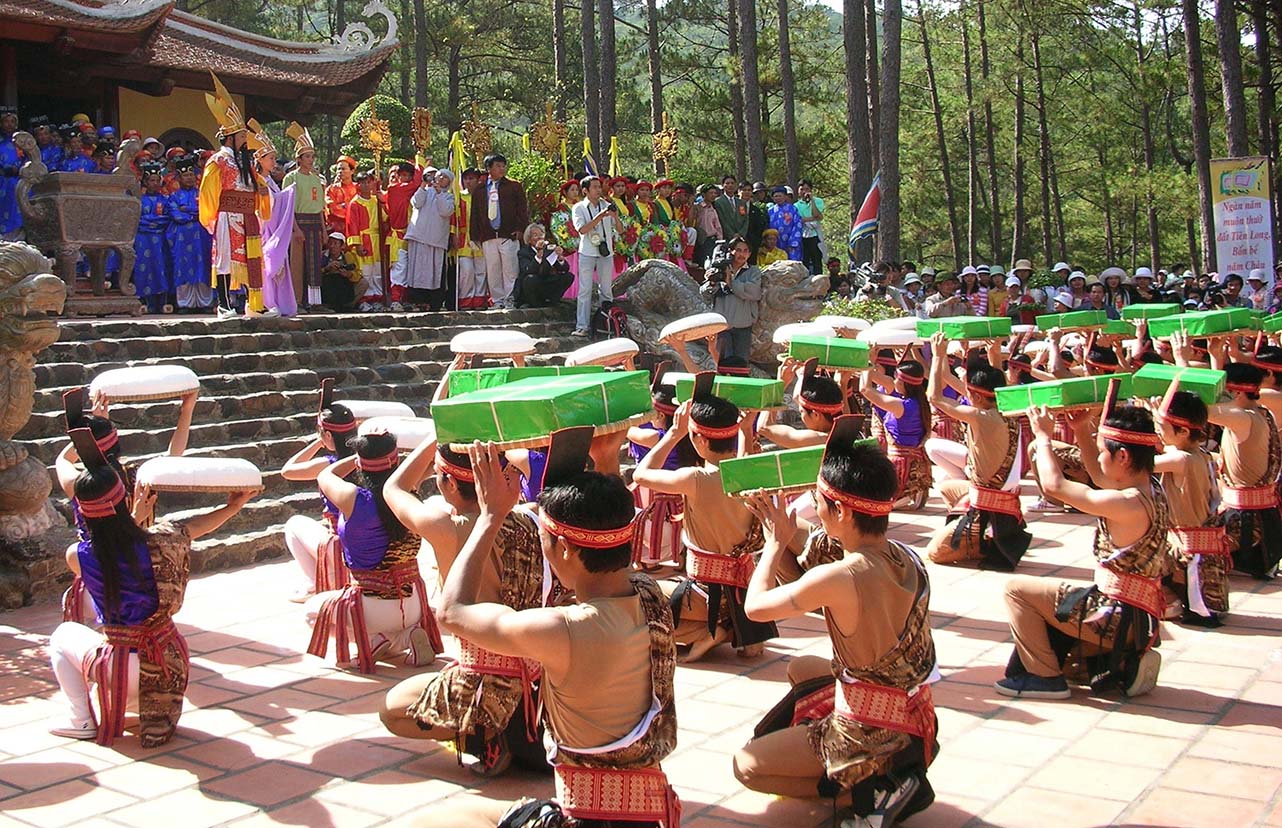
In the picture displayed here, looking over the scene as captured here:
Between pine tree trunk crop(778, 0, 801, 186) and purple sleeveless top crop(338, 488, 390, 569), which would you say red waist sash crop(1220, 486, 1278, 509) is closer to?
purple sleeveless top crop(338, 488, 390, 569)

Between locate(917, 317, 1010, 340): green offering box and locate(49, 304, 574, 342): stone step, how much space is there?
5880 millimetres

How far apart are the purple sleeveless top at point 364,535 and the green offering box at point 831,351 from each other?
231 centimetres

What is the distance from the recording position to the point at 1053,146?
32.7 meters

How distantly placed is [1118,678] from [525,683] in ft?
8.04

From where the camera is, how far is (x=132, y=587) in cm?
467

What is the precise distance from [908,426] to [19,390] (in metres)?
5.89

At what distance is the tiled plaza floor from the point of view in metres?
4.00

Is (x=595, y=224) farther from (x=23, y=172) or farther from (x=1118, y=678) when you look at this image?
(x=1118, y=678)

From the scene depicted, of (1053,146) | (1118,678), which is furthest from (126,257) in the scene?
(1053,146)

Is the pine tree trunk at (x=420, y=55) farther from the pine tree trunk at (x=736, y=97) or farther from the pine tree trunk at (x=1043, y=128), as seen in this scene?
the pine tree trunk at (x=1043, y=128)

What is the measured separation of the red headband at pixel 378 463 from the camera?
5449mm

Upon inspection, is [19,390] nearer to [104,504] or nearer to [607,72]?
[104,504]

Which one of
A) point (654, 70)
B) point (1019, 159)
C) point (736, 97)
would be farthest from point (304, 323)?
point (1019, 159)

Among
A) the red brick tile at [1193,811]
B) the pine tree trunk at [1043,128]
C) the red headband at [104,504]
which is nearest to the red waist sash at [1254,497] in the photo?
the red brick tile at [1193,811]
